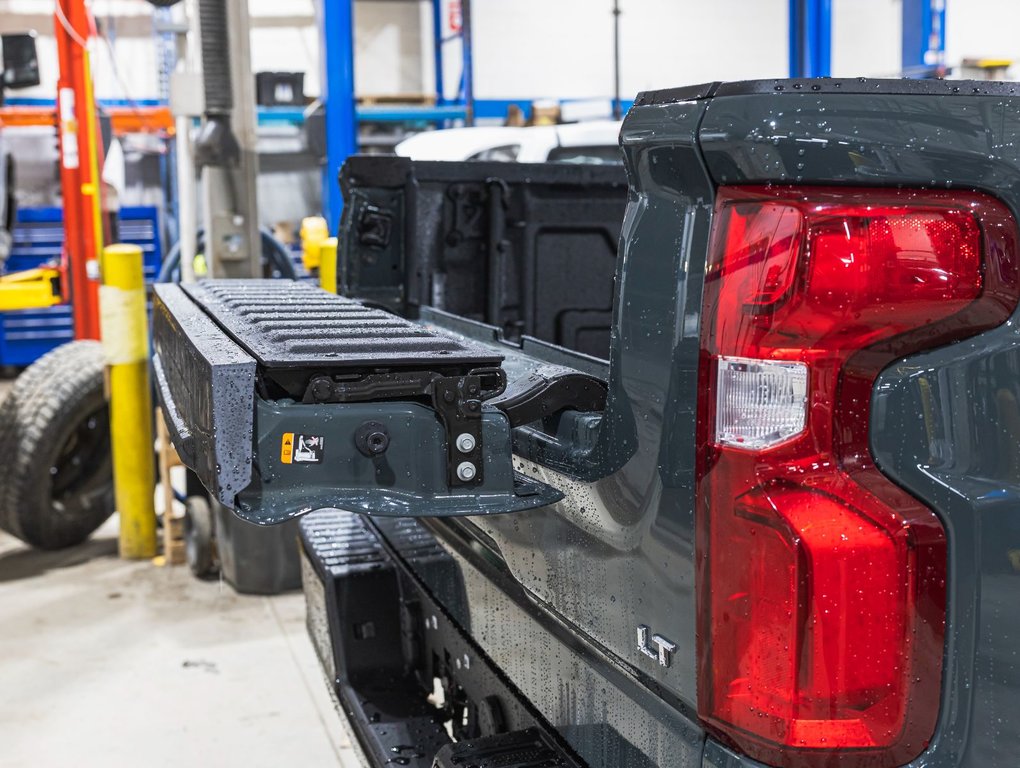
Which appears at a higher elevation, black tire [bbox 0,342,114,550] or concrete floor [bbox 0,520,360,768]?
black tire [bbox 0,342,114,550]

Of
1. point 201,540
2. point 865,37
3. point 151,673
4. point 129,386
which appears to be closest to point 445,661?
point 151,673

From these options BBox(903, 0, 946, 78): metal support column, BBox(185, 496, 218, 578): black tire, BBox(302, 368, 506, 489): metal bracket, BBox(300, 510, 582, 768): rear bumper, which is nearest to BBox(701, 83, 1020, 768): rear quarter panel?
BBox(302, 368, 506, 489): metal bracket

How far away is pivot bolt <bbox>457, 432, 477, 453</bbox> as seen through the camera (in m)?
1.47

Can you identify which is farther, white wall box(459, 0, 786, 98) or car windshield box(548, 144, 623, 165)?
white wall box(459, 0, 786, 98)

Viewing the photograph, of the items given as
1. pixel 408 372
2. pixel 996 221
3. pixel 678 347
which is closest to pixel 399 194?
pixel 408 372

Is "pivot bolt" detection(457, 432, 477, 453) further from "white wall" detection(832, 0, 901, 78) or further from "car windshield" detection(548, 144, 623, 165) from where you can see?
"white wall" detection(832, 0, 901, 78)

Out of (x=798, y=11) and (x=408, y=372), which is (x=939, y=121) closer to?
(x=408, y=372)

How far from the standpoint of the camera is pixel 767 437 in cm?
112

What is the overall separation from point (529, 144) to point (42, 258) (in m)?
5.65

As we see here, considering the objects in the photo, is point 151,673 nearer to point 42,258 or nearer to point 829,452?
point 829,452

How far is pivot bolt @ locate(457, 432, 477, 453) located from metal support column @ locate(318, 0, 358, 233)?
291 inches

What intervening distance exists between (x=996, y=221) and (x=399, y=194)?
2.05 m

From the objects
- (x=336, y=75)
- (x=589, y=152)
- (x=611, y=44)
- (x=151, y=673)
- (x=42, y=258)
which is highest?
(x=611, y=44)

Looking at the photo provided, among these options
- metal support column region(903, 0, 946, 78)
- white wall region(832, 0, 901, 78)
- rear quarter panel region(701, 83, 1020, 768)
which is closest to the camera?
rear quarter panel region(701, 83, 1020, 768)
